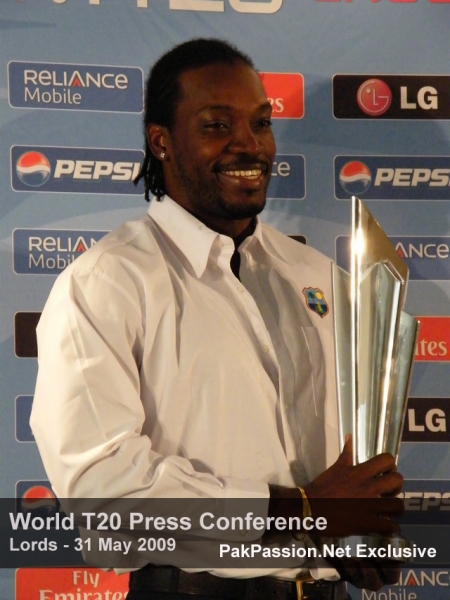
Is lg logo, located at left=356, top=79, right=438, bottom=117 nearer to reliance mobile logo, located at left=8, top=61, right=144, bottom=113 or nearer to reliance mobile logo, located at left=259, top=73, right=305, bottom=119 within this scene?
reliance mobile logo, located at left=259, top=73, right=305, bottom=119

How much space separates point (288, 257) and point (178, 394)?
0.60 metres

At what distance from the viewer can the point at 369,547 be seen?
172cm

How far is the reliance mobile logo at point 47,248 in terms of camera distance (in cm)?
260

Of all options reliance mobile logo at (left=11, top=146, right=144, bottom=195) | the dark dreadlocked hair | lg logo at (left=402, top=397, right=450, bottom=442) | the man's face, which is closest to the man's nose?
the man's face

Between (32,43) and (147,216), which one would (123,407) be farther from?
(32,43)

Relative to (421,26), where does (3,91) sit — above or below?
below

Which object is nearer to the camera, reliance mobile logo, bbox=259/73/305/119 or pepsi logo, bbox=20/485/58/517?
pepsi logo, bbox=20/485/58/517

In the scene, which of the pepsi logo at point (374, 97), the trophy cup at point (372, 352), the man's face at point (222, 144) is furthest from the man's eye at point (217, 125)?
the pepsi logo at point (374, 97)

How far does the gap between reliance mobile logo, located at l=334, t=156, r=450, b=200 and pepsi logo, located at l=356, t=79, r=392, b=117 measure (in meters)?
0.15

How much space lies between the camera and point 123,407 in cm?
174

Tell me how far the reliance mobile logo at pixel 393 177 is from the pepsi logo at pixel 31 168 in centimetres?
92

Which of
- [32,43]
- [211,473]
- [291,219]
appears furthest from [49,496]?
[32,43]

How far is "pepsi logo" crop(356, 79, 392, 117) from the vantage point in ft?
→ 9.08

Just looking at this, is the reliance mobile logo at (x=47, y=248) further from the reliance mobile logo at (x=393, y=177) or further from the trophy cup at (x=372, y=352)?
the trophy cup at (x=372, y=352)
